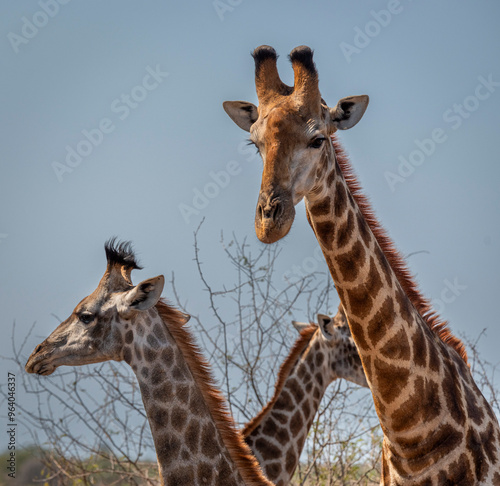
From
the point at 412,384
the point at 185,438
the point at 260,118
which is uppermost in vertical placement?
the point at 260,118

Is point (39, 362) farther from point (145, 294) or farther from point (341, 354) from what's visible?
point (341, 354)

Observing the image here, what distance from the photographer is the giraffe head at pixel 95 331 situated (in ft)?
20.5

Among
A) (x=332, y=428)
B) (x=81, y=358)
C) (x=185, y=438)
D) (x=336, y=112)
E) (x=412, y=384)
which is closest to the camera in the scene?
(x=412, y=384)

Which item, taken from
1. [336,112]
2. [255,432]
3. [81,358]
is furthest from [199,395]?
[336,112]

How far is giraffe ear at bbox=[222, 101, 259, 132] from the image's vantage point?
17.4ft

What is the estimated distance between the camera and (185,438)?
580cm

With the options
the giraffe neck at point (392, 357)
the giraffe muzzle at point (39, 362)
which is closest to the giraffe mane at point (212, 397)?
the giraffe muzzle at point (39, 362)

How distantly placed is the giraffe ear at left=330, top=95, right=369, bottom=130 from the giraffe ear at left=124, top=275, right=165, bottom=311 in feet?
6.91

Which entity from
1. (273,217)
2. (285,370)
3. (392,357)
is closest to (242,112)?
(273,217)

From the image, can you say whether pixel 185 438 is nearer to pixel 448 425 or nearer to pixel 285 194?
pixel 448 425

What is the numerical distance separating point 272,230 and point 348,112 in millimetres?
1377

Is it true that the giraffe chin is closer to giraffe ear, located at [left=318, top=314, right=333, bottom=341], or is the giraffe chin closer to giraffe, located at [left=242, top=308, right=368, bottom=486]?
giraffe, located at [left=242, top=308, right=368, bottom=486]

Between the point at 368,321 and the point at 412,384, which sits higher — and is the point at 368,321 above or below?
above

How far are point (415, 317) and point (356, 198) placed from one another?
0.94 meters
